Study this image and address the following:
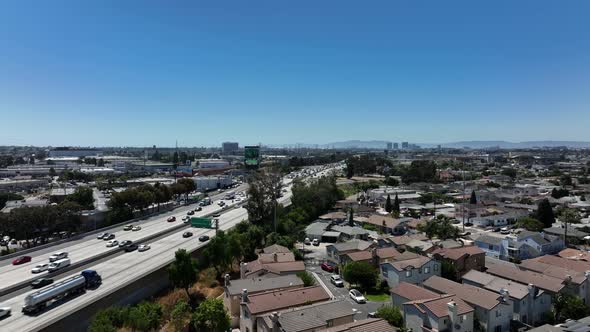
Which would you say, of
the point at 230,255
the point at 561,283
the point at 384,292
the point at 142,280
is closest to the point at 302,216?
the point at 230,255

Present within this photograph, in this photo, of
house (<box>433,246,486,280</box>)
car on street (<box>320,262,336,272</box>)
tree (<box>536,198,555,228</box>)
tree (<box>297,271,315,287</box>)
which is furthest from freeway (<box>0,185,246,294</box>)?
tree (<box>536,198,555,228</box>)

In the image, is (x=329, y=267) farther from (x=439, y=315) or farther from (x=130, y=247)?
(x=130, y=247)

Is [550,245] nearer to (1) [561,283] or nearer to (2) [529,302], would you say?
(1) [561,283]

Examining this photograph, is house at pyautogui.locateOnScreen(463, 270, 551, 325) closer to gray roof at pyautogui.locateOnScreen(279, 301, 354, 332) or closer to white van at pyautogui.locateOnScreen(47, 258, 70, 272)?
gray roof at pyautogui.locateOnScreen(279, 301, 354, 332)

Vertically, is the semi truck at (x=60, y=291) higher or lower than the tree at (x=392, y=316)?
higher

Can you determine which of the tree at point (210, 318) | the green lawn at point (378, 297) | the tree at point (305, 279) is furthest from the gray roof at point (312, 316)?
the green lawn at point (378, 297)

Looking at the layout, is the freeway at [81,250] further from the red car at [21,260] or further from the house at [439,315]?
the house at [439,315]
